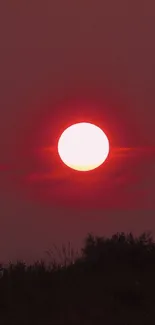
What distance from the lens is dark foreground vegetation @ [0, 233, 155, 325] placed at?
11.7 m

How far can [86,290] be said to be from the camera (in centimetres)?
1381

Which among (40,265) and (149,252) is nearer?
(40,265)

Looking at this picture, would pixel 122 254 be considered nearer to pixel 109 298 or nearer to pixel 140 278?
pixel 140 278

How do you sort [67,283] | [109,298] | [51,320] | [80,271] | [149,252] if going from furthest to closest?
[149,252] < [80,271] < [67,283] < [109,298] < [51,320]

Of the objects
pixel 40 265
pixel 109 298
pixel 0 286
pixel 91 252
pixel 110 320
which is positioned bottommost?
pixel 110 320

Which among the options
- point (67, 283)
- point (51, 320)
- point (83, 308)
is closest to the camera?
point (51, 320)

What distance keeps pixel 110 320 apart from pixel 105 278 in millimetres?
3759

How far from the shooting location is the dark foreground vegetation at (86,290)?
460 inches

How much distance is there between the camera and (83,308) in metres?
12.2

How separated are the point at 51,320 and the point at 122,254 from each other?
7867 millimetres

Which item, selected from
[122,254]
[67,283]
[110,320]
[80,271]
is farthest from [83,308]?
[122,254]

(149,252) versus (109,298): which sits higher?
(149,252)

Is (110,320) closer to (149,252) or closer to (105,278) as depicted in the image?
(105,278)

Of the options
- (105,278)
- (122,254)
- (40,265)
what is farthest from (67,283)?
(122,254)
